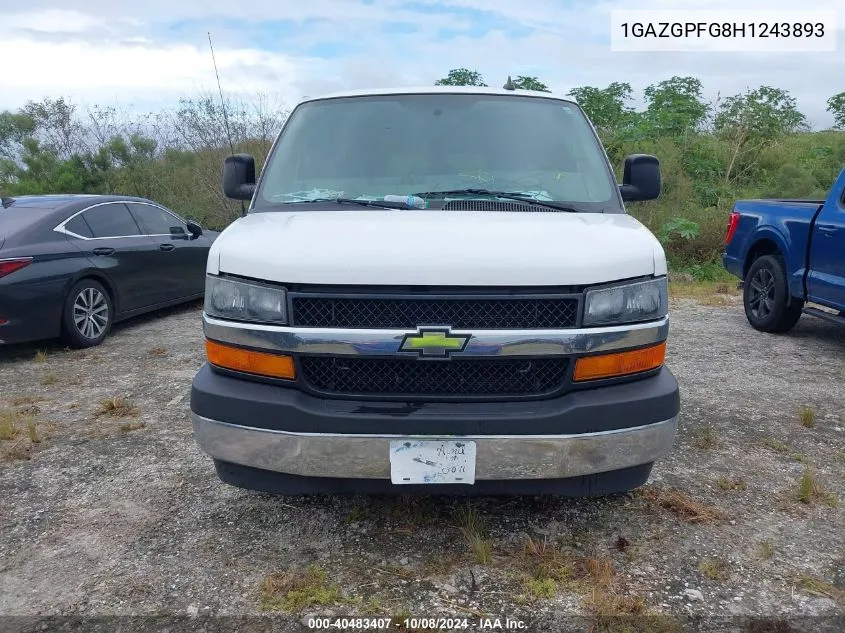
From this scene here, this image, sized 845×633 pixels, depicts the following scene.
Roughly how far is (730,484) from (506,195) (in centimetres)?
193

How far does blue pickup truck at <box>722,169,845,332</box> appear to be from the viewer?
5930mm

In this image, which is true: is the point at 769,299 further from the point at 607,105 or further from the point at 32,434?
the point at 607,105

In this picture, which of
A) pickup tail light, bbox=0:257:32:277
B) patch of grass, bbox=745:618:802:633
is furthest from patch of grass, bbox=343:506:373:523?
pickup tail light, bbox=0:257:32:277

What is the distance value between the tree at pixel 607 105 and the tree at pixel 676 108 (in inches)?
26.2

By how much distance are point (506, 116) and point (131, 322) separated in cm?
558

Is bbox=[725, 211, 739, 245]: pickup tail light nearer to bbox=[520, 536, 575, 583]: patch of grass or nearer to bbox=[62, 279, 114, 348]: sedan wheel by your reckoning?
bbox=[520, 536, 575, 583]: patch of grass

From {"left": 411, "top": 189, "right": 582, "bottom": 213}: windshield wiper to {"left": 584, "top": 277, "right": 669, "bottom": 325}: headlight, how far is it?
0.72 metres

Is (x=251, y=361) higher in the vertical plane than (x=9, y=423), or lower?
higher

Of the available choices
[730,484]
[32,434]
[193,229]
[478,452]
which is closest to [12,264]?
[32,434]

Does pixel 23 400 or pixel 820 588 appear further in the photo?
pixel 23 400

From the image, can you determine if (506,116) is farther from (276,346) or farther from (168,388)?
(168,388)

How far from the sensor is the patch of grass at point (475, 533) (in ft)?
9.05

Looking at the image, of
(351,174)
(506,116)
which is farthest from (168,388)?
(506,116)

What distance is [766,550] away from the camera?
2848 millimetres
